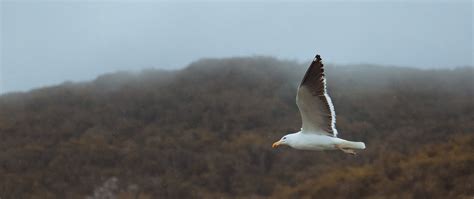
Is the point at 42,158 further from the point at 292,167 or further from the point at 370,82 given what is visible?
the point at 370,82

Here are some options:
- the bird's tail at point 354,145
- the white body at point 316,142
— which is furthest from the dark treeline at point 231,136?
the bird's tail at point 354,145

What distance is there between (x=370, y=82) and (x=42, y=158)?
18.6m

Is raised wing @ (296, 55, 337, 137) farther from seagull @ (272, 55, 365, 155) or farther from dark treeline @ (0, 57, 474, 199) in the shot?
dark treeline @ (0, 57, 474, 199)

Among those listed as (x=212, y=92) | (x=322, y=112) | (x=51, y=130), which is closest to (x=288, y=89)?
(x=212, y=92)

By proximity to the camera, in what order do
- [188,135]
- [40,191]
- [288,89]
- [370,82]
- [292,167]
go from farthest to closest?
[370,82] → [288,89] → [188,135] → [292,167] → [40,191]

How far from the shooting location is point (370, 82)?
4084 centimetres

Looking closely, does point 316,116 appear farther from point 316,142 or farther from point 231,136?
point 231,136

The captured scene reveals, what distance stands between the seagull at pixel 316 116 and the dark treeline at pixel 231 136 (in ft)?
46.4

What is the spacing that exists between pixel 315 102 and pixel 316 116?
33cm

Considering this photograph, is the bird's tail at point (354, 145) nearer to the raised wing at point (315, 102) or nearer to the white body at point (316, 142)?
the white body at point (316, 142)

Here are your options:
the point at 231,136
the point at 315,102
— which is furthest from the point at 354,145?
the point at 231,136

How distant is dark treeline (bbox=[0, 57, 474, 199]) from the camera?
27047mm

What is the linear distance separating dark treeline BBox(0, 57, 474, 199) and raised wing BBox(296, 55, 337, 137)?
14.2 meters

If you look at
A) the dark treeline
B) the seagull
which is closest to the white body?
the seagull
